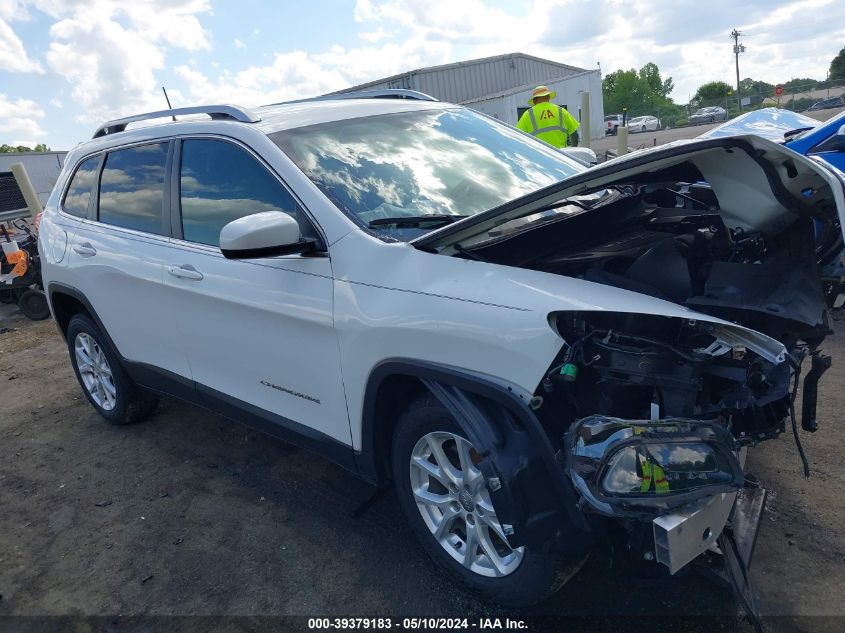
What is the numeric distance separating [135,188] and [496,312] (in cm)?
273

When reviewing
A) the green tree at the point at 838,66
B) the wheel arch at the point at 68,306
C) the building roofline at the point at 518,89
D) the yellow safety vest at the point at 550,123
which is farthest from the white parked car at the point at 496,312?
the green tree at the point at 838,66

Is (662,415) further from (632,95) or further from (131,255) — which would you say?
(632,95)

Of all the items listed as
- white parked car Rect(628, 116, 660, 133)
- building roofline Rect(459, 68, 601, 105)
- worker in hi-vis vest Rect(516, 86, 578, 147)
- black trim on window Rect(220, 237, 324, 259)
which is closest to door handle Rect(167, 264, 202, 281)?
black trim on window Rect(220, 237, 324, 259)

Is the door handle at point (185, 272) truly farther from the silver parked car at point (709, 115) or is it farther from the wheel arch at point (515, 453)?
the silver parked car at point (709, 115)

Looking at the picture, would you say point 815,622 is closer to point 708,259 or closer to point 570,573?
point 570,573

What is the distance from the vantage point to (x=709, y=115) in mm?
43938

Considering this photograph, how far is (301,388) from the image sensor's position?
2.96 meters

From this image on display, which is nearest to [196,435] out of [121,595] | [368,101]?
[121,595]

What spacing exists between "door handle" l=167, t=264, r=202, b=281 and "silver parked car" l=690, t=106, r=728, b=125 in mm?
44744

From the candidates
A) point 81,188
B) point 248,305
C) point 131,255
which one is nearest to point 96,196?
point 81,188

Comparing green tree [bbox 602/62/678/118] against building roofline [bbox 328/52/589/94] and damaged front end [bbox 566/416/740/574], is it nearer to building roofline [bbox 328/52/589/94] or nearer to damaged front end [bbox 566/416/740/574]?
building roofline [bbox 328/52/589/94]

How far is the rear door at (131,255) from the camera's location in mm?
3654

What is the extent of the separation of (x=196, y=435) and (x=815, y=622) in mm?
3735

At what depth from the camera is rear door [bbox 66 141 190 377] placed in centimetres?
365
